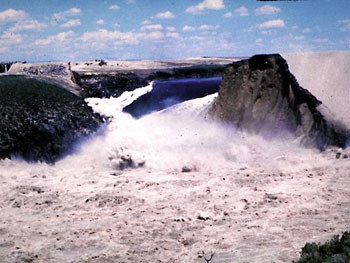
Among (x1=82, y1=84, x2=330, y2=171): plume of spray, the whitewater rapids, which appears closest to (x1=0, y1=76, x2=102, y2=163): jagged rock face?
the whitewater rapids

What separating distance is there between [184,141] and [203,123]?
1.51 meters

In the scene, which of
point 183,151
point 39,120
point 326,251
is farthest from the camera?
point 183,151

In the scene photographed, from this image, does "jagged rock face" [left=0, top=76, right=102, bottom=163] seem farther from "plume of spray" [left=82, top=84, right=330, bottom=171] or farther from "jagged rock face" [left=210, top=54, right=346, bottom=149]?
"jagged rock face" [left=210, top=54, right=346, bottom=149]

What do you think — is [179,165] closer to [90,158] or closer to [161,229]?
[90,158]

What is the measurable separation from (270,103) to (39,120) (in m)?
8.53

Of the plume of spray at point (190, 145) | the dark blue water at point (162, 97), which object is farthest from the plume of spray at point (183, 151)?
the dark blue water at point (162, 97)

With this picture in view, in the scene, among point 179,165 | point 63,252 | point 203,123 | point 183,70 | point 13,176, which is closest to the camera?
point 63,252

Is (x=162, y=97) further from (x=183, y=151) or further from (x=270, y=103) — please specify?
(x=183, y=151)

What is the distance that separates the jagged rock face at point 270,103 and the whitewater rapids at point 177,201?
1.54 ft

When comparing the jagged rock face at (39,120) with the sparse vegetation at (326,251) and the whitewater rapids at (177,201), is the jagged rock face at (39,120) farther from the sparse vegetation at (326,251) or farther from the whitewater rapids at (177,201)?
the sparse vegetation at (326,251)

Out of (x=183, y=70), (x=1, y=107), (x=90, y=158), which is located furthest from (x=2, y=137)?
(x=183, y=70)

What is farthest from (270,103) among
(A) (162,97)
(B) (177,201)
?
(A) (162,97)

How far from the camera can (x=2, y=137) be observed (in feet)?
37.5

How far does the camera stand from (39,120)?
13.0m
